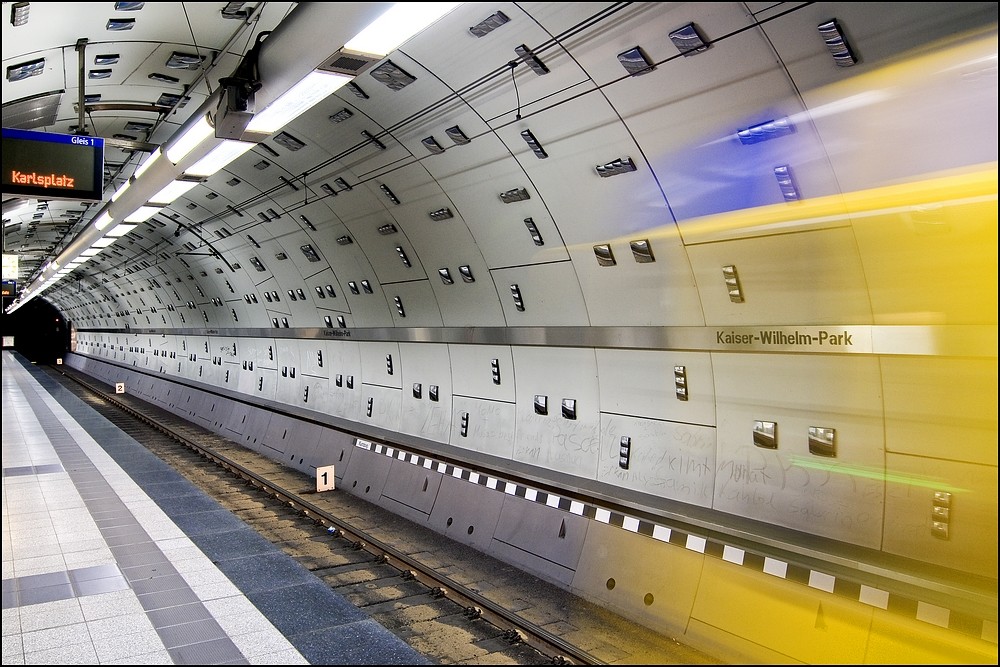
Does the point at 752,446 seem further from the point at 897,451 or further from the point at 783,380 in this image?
the point at 897,451

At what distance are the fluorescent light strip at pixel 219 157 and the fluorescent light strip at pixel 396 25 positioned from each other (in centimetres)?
234

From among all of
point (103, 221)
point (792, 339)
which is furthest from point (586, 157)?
point (103, 221)

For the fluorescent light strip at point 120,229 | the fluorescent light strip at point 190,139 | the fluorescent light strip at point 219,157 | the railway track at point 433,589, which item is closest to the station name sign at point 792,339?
the railway track at point 433,589

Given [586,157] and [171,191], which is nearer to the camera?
[586,157]

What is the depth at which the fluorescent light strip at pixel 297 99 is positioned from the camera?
205 inches

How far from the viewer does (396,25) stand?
435cm

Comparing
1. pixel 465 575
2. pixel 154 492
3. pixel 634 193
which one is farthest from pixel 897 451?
pixel 154 492

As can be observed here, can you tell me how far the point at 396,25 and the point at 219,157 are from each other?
12.2 feet

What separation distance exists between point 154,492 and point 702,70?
10.2 metres

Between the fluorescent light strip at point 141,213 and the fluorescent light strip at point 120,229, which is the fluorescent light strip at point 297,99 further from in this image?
the fluorescent light strip at point 120,229

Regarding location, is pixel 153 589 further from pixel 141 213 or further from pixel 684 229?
pixel 141 213

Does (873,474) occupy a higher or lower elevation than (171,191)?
lower

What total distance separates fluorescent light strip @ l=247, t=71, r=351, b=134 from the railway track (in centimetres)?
463

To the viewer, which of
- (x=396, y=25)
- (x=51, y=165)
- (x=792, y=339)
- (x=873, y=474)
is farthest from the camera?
(x=51, y=165)
